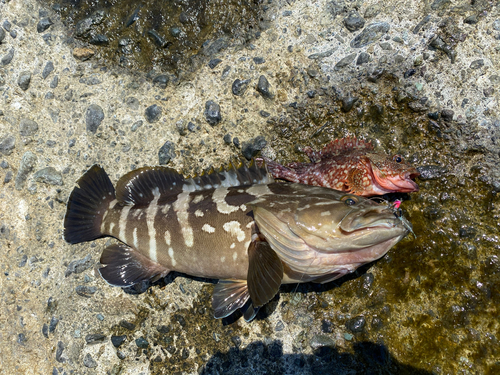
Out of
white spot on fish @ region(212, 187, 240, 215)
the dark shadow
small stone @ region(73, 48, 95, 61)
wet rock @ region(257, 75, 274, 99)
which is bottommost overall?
the dark shadow

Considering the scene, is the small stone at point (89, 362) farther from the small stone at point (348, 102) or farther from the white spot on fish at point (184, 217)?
the small stone at point (348, 102)

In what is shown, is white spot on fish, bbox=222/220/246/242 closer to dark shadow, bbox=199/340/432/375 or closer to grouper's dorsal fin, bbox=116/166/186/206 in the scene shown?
grouper's dorsal fin, bbox=116/166/186/206

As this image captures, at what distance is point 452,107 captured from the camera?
3.52 m

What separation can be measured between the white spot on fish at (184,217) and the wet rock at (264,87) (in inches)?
54.6

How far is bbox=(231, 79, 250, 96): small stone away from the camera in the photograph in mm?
3924

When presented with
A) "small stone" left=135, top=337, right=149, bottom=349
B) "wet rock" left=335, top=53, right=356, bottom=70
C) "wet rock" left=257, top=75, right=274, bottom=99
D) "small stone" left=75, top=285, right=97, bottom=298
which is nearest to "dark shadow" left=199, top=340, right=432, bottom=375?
"small stone" left=135, top=337, right=149, bottom=349

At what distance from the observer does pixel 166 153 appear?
4023mm

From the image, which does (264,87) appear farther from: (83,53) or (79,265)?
(79,265)

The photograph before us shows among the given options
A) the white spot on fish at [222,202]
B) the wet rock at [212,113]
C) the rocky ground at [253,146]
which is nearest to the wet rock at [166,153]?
the rocky ground at [253,146]

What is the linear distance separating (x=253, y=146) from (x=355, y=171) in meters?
1.12

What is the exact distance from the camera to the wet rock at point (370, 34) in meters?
3.66

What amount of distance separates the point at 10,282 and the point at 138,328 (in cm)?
161

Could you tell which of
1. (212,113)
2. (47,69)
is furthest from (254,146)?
(47,69)

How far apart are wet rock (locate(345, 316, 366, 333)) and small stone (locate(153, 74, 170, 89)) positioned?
126 inches
